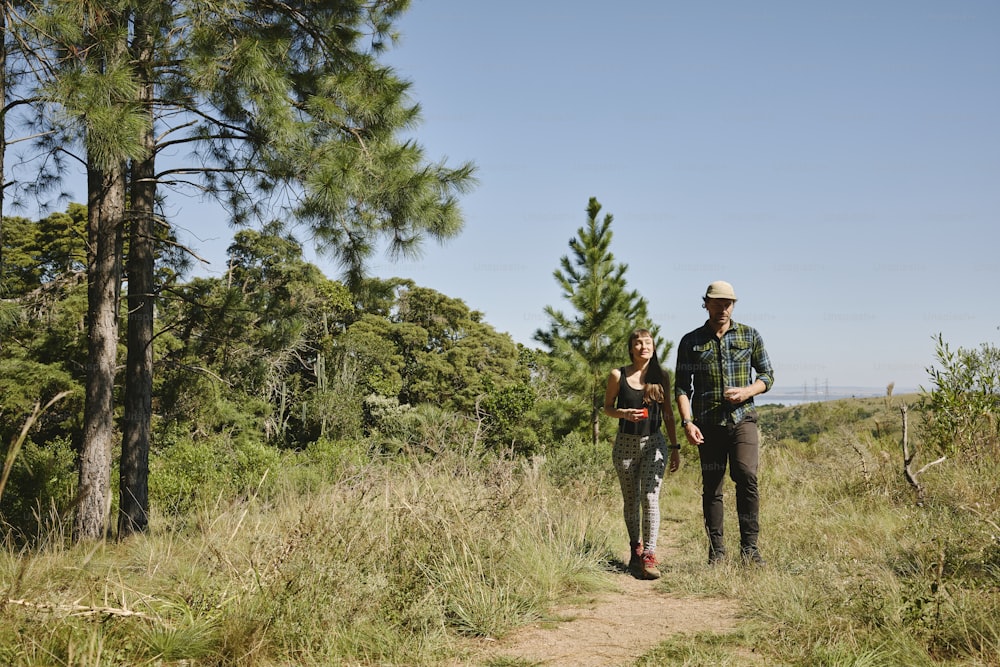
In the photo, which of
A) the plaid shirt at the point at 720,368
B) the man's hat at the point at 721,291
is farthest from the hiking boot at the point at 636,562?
the man's hat at the point at 721,291

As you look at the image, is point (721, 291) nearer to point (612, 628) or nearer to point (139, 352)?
point (612, 628)

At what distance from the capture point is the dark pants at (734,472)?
15.8 ft

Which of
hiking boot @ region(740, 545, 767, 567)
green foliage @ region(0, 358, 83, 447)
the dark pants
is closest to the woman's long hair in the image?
the dark pants

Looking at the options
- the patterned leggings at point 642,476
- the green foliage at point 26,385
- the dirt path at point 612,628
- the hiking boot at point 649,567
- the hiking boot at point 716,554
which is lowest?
the dirt path at point 612,628

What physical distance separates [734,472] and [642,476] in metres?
0.61

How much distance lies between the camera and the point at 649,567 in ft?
16.0

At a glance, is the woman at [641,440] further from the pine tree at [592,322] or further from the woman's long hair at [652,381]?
the pine tree at [592,322]

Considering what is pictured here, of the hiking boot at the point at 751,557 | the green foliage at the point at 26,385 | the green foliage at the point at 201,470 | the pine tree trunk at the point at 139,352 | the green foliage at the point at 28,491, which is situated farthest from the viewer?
the green foliage at the point at 26,385

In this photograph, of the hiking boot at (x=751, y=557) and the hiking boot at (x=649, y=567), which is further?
the hiking boot at (x=649, y=567)

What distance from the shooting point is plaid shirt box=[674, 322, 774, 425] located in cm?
491

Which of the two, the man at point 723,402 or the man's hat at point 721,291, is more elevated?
the man's hat at point 721,291

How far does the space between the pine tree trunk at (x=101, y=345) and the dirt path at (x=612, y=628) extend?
18.0 ft

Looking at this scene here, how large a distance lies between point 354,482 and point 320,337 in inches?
926

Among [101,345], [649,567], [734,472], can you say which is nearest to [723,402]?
[734,472]
